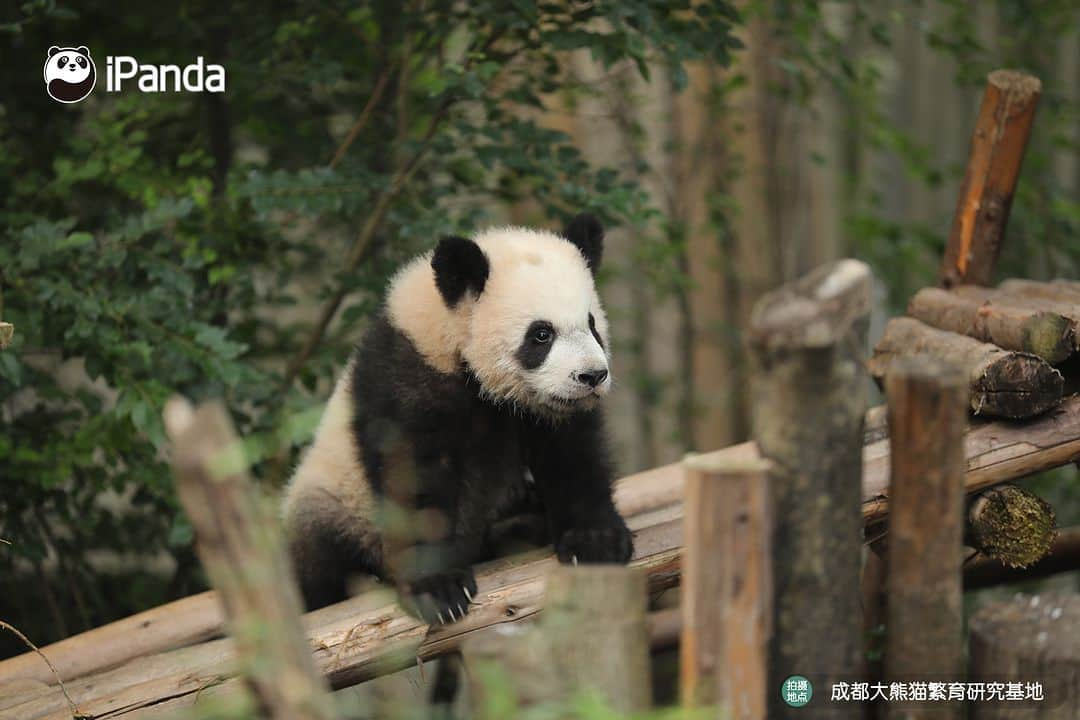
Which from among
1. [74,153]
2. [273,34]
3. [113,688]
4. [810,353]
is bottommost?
[113,688]

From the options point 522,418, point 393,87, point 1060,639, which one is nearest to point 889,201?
point 393,87

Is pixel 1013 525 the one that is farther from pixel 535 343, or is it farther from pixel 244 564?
pixel 244 564

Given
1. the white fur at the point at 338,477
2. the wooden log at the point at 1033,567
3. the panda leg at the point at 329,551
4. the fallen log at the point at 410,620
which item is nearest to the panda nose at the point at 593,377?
the fallen log at the point at 410,620

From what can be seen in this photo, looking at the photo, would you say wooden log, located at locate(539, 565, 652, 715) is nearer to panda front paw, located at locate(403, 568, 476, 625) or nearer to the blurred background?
panda front paw, located at locate(403, 568, 476, 625)

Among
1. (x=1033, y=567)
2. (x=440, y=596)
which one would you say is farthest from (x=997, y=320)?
(x=440, y=596)

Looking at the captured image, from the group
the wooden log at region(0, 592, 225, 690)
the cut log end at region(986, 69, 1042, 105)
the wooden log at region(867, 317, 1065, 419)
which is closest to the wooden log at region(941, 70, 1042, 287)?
the cut log end at region(986, 69, 1042, 105)

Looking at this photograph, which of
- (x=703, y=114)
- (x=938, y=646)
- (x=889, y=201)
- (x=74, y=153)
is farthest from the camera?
(x=889, y=201)

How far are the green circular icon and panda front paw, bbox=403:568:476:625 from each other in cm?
117

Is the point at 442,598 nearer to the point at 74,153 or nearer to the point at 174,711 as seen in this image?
the point at 174,711

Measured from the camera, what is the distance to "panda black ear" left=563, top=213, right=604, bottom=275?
3.78 meters

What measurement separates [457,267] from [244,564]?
1836 mm

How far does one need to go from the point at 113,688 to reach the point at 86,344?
138cm

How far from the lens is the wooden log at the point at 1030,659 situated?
7.89ft

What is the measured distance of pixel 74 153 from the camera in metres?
4.81
